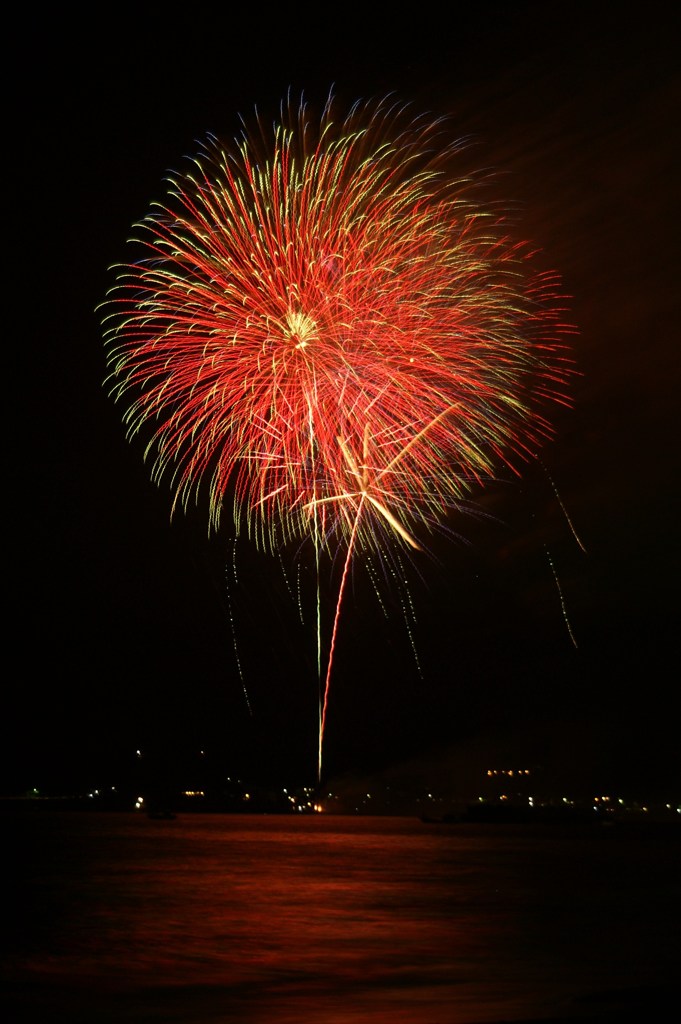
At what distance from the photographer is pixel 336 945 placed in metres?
24.5

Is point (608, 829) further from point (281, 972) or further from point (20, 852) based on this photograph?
point (281, 972)

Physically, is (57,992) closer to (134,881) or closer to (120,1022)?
(120,1022)

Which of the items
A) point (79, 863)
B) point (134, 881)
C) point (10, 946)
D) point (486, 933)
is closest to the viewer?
point (10, 946)

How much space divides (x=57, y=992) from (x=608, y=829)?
→ 128849 mm

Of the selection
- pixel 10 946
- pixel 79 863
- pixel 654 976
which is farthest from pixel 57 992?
pixel 79 863

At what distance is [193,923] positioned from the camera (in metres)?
29.8

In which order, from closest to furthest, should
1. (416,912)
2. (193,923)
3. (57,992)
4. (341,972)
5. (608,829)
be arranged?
(57,992), (341,972), (193,923), (416,912), (608,829)

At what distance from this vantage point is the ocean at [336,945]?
15.7 metres

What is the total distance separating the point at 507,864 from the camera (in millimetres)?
60562

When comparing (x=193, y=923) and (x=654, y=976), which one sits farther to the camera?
(x=193, y=923)

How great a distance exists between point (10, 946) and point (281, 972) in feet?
23.8

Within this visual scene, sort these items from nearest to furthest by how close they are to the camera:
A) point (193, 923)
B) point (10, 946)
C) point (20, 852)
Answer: point (10, 946) → point (193, 923) → point (20, 852)

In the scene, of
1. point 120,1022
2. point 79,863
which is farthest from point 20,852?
point 120,1022

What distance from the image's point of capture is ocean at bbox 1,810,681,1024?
51.5ft
